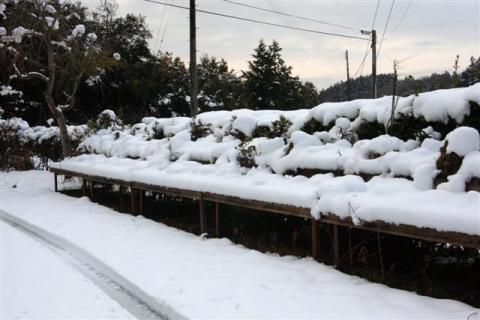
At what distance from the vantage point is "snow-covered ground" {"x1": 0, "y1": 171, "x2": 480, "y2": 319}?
13.8 ft

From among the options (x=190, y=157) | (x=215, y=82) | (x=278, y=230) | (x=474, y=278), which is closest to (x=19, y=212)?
(x=190, y=157)

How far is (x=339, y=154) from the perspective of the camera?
6.25m

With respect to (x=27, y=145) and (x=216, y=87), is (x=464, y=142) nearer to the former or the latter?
(x=27, y=145)

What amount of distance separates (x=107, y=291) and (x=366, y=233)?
2.99 m

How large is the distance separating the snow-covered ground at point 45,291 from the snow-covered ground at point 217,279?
5 cm

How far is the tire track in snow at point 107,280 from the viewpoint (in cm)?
443

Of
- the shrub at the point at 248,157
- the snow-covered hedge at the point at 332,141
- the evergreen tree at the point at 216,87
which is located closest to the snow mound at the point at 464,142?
the snow-covered hedge at the point at 332,141

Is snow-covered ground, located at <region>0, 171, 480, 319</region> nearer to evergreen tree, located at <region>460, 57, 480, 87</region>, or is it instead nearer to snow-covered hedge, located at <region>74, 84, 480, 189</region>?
snow-covered hedge, located at <region>74, 84, 480, 189</region>

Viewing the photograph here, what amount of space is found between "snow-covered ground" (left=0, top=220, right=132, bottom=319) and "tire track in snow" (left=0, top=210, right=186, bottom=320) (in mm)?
99

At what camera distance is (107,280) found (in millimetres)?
5391

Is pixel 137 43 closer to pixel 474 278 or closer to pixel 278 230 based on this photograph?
pixel 278 230

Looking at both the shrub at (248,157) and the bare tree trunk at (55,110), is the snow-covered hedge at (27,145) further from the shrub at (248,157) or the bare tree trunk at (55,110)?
the shrub at (248,157)

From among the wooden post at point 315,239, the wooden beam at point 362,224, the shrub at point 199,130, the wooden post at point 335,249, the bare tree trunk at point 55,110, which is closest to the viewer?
the wooden beam at point 362,224

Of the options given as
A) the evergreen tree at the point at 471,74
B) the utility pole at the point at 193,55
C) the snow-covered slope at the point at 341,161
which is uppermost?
the utility pole at the point at 193,55
